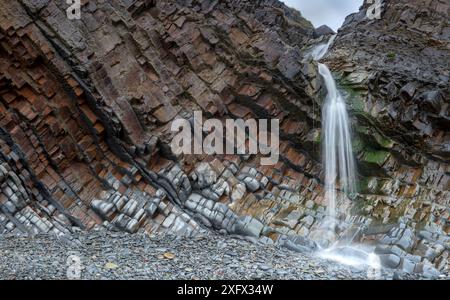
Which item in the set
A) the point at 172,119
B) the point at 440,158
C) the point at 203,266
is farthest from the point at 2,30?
the point at 440,158

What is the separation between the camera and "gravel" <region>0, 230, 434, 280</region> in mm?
11117

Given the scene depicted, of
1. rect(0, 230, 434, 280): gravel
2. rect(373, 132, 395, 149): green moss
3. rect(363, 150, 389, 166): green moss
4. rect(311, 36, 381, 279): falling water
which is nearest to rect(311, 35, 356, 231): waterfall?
rect(311, 36, 381, 279): falling water

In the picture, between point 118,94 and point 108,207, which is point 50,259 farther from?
point 118,94

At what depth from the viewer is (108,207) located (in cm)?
1684

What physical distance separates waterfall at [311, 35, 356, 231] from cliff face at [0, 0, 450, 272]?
0.52 m

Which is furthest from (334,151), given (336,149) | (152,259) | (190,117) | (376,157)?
(152,259)

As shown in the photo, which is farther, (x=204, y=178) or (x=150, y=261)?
(x=204, y=178)

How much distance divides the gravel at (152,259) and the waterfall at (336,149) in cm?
685

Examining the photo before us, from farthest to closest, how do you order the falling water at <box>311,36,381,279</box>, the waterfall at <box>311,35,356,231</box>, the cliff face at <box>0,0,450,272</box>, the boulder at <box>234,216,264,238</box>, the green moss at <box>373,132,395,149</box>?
the green moss at <box>373,132,395,149</box> < the waterfall at <box>311,35,356,231</box> < the falling water at <box>311,36,381,279</box> < the boulder at <box>234,216,264,238</box> < the cliff face at <box>0,0,450,272</box>

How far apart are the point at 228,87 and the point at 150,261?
473 inches

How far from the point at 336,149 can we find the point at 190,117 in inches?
323

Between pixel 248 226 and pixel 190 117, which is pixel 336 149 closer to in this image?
pixel 248 226

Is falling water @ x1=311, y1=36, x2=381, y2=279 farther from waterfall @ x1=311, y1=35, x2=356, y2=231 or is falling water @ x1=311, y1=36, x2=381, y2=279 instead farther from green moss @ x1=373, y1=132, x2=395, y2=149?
green moss @ x1=373, y1=132, x2=395, y2=149
